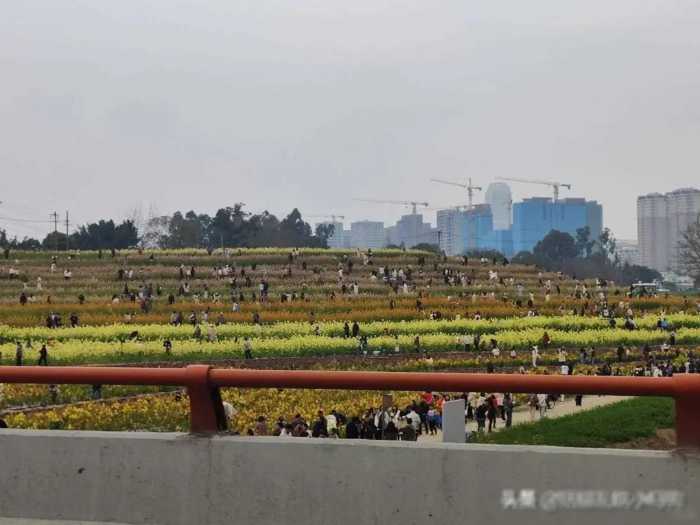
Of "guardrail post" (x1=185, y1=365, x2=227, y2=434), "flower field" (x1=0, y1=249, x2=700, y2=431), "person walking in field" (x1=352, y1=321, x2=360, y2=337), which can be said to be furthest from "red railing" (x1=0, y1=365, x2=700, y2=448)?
"person walking in field" (x1=352, y1=321, x2=360, y2=337)

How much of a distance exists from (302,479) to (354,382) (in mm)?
575

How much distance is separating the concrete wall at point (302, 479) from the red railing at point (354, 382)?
0.20 meters

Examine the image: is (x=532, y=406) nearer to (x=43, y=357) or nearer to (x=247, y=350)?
(x=247, y=350)

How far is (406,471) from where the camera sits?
4914 mm

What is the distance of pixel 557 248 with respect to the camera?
182 m

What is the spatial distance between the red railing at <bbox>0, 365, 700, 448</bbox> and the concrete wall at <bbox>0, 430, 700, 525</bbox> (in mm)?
201

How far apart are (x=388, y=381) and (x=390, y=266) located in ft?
242

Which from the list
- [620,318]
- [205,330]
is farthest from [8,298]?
[620,318]

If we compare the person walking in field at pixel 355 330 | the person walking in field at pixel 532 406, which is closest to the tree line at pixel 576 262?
the person walking in field at pixel 355 330

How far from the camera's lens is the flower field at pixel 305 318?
123ft

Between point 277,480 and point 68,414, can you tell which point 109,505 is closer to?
point 277,480

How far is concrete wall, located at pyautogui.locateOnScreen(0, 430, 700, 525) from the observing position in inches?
181

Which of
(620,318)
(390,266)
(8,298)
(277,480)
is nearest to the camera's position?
(277,480)

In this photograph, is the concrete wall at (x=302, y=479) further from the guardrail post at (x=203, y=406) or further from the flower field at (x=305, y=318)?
the flower field at (x=305, y=318)
